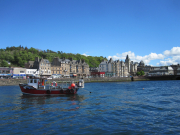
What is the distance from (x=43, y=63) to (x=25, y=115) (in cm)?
8872

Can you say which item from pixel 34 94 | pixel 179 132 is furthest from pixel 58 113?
pixel 34 94

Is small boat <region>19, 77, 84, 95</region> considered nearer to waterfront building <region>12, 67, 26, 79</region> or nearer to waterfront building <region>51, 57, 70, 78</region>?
waterfront building <region>12, 67, 26, 79</region>

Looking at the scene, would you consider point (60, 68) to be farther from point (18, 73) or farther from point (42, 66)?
point (18, 73)

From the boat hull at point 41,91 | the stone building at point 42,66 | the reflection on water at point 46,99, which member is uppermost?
the stone building at point 42,66

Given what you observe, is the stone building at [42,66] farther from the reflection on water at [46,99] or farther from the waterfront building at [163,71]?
the waterfront building at [163,71]

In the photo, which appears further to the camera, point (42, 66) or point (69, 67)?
point (69, 67)

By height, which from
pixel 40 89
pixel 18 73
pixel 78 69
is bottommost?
pixel 40 89

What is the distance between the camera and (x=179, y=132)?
16.0 m

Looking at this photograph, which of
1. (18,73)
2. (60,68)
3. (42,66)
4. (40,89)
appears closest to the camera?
(40,89)

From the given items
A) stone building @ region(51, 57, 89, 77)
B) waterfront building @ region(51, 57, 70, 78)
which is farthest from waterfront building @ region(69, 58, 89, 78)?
waterfront building @ region(51, 57, 70, 78)

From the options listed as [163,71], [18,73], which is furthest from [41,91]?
[163,71]

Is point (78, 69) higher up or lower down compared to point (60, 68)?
lower down

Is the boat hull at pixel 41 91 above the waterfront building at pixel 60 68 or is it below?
below

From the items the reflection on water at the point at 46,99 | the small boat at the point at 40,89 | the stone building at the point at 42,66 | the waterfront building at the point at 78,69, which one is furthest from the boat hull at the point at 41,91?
the waterfront building at the point at 78,69
